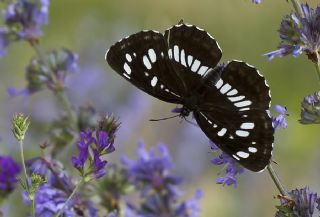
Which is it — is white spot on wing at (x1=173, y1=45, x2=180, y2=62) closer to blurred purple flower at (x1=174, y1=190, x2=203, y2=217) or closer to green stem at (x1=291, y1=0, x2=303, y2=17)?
green stem at (x1=291, y1=0, x2=303, y2=17)

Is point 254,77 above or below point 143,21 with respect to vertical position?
below

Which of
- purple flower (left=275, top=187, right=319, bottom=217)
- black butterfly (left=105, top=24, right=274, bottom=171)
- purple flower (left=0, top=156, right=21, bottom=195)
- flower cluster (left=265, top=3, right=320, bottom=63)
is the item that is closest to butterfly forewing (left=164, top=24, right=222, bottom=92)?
black butterfly (left=105, top=24, right=274, bottom=171)

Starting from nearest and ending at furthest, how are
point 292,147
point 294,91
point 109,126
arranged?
1. point 109,126
2. point 292,147
3. point 294,91

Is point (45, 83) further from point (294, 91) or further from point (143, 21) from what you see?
point (143, 21)

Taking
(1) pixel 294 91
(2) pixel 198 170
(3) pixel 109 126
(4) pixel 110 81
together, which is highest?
(1) pixel 294 91

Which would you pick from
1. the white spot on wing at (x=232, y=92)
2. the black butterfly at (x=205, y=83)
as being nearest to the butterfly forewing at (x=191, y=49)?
the black butterfly at (x=205, y=83)

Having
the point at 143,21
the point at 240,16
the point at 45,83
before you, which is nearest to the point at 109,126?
the point at 45,83
